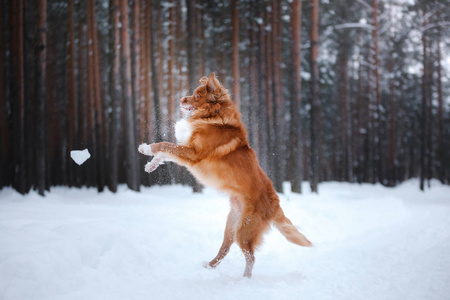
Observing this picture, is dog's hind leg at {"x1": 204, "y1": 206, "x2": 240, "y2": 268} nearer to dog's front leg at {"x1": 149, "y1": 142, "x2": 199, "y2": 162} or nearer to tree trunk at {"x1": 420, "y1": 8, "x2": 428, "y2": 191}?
dog's front leg at {"x1": 149, "y1": 142, "x2": 199, "y2": 162}

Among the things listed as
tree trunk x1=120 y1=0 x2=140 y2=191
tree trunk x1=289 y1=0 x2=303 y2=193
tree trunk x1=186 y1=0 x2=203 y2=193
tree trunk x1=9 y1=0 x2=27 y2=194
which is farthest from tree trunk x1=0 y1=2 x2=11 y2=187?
tree trunk x1=289 y1=0 x2=303 y2=193

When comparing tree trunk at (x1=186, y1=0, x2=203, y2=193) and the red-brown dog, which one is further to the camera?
tree trunk at (x1=186, y1=0, x2=203, y2=193)

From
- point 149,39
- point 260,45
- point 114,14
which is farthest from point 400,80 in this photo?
point 114,14

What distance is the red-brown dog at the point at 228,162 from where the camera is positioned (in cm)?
392

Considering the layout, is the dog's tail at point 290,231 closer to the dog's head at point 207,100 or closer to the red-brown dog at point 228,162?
the red-brown dog at point 228,162

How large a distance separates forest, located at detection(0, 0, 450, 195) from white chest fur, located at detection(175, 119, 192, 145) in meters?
4.28

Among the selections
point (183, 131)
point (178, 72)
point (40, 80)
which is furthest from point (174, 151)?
point (178, 72)

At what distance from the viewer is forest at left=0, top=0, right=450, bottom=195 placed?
35.6 feet

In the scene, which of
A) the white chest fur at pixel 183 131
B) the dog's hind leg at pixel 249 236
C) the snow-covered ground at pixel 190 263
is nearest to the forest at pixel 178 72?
the snow-covered ground at pixel 190 263

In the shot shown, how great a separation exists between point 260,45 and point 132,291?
52.1ft

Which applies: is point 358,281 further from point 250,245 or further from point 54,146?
point 54,146

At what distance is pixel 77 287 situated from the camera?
122 inches

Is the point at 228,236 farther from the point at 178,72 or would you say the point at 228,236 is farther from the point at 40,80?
the point at 178,72

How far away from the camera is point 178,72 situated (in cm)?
2302
